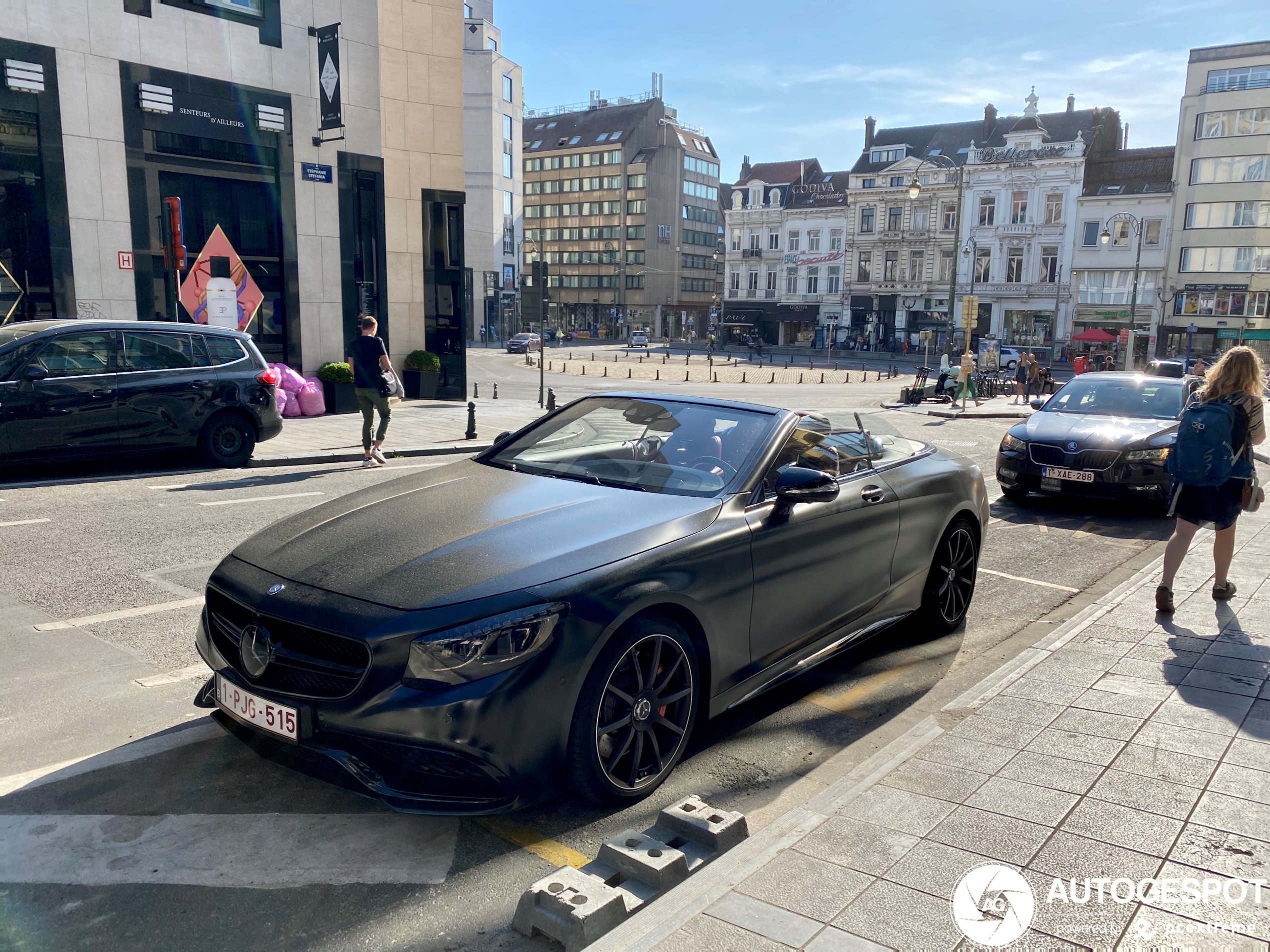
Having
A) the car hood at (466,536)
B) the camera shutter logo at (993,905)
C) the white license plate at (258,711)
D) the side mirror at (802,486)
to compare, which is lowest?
the camera shutter logo at (993,905)

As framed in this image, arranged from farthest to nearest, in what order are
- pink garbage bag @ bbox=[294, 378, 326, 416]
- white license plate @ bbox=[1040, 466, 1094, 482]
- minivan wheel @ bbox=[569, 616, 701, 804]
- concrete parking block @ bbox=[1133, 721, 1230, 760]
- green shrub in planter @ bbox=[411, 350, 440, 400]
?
green shrub in planter @ bbox=[411, 350, 440, 400] → pink garbage bag @ bbox=[294, 378, 326, 416] → white license plate @ bbox=[1040, 466, 1094, 482] → concrete parking block @ bbox=[1133, 721, 1230, 760] → minivan wheel @ bbox=[569, 616, 701, 804]

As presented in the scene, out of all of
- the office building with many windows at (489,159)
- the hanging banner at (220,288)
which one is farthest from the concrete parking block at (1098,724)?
the office building with many windows at (489,159)

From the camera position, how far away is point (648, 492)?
4.15m

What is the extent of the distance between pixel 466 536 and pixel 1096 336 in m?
61.3

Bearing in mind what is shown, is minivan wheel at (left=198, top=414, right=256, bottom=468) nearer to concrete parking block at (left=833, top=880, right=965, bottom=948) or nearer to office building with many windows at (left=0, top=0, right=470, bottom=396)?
office building with many windows at (left=0, top=0, right=470, bottom=396)

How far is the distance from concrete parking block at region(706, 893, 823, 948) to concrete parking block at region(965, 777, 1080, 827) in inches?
40.9

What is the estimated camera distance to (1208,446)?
19.2ft

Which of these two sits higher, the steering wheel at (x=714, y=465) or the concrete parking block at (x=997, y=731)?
the steering wheel at (x=714, y=465)

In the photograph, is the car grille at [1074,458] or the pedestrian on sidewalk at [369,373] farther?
the pedestrian on sidewalk at [369,373]

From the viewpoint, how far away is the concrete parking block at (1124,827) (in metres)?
3.10

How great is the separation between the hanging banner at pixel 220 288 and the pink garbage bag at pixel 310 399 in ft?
5.40

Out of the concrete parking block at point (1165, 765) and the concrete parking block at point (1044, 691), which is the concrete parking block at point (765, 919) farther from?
the concrete parking block at point (1044, 691)

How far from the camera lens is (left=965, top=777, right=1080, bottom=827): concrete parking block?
3.28 metres

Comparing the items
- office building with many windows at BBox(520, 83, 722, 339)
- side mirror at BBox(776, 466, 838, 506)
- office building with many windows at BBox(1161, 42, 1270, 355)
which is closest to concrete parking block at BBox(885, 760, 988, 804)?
side mirror at BBox(776, 466, 838, 506)
